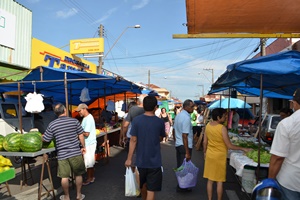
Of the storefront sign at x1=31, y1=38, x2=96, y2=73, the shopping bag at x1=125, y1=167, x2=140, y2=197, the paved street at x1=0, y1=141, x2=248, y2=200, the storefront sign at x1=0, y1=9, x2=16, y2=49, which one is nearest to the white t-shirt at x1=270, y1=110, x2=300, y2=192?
the shopping bag at x1=125, y1=167, x2=140, y2=197

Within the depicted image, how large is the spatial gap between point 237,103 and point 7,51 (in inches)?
448

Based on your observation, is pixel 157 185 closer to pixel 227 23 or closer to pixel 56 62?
pixel 227 23

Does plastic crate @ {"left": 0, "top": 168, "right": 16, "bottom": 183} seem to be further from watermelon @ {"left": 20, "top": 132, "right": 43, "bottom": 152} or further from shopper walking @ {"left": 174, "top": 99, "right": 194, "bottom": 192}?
shopper walking @ {"left": 174, "top": 99, "right": 194, "bottom": 192}

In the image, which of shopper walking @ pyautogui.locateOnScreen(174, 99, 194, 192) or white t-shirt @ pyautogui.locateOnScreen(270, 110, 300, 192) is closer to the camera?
white t-shirt @ pyautogui.locateOnScreen(270, 110, 300, 192)

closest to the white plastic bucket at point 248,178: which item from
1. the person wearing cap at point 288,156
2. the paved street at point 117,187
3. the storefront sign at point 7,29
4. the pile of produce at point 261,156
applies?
the pile of produce at point 261,156

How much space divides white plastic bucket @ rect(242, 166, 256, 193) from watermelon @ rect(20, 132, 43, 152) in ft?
12.7

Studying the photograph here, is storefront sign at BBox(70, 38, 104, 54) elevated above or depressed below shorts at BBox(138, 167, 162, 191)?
above

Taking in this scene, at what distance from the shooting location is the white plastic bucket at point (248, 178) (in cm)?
473

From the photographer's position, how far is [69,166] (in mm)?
5289

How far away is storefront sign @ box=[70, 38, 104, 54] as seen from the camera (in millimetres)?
21694

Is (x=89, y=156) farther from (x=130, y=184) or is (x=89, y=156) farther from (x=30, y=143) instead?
(x=130, y=184)

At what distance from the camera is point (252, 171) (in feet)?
15.6

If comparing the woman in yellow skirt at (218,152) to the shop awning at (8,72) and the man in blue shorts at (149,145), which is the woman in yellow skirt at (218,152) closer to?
the man in blue shorts at (149,145)

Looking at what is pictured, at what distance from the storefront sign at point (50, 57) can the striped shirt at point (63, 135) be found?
35.2ft
